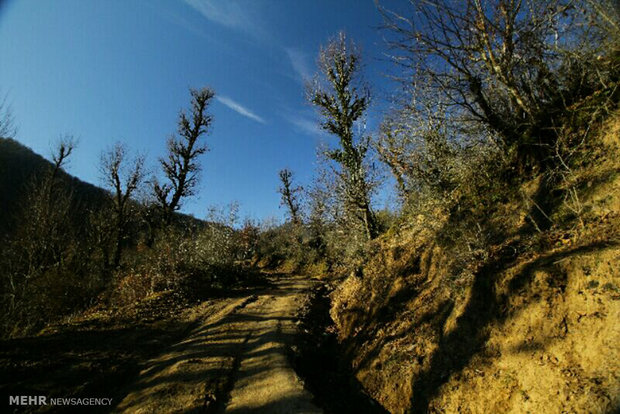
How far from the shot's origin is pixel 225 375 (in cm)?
500

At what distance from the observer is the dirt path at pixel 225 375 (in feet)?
13.6

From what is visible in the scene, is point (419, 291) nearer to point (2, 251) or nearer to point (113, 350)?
point (113, 350)

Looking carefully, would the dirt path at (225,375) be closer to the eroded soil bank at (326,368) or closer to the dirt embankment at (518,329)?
the eroded soil bank at (326,368)

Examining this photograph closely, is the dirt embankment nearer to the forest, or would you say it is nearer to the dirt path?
the forest

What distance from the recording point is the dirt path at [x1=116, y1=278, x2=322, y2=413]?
13.6ft

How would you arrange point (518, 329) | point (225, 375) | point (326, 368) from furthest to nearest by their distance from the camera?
point (326, 368) < point (225, 375) < point (518, 329)

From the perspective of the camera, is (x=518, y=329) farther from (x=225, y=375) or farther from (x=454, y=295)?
(x=225, y=375)

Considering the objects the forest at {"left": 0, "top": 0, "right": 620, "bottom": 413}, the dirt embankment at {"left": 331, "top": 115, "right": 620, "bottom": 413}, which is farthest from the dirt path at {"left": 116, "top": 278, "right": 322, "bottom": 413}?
the dirt embankment at {"left": 331, "top": 115, "right": 620, "bottom": 413}

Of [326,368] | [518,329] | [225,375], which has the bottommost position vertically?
[326,368]

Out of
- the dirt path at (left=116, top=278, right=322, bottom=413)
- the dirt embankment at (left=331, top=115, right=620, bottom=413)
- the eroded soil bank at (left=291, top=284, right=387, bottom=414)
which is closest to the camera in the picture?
the dirt embankment at (left=331, top=115, right=620, bottom=413)

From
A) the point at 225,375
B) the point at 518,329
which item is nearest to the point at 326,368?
the point at 225,375

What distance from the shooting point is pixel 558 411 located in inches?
105

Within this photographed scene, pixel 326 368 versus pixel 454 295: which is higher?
pixel 454 295

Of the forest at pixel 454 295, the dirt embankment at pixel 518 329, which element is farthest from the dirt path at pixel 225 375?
the dirt embankment at pixel 518 329
